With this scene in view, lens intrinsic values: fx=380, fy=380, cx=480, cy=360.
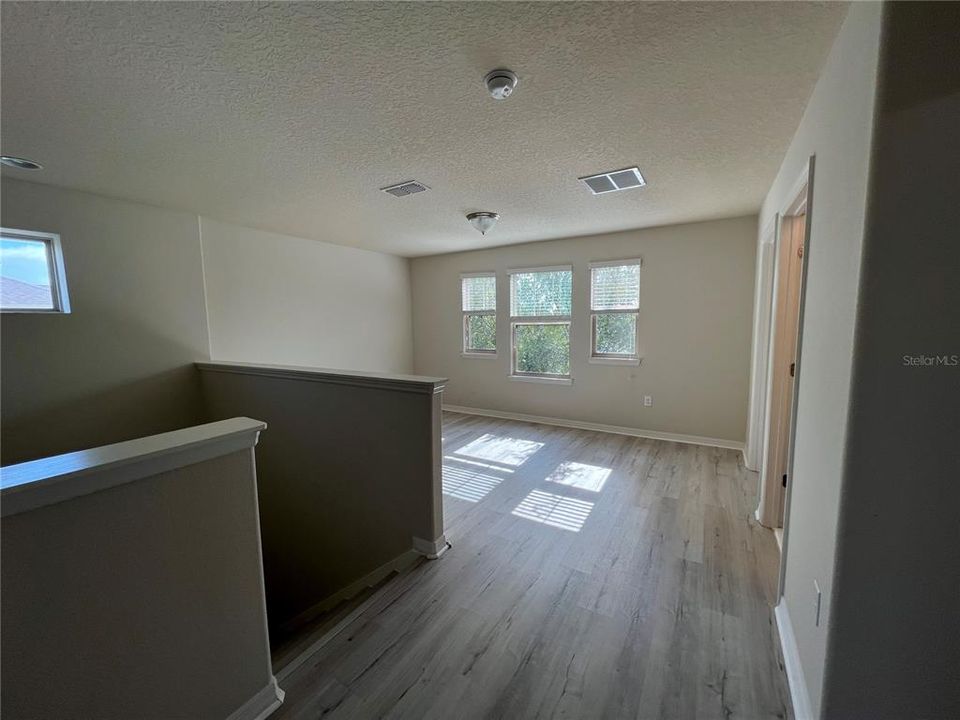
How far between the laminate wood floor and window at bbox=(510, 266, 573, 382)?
86.2 inches

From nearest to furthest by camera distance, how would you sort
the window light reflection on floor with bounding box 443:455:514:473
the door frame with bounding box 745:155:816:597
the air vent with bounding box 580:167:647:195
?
1. the door frame with bounding box 745:155:816:597
2. the air vent with bounding box 580:167:647:195
3. the window light reflection on floor with bounding box 443:455:514:473

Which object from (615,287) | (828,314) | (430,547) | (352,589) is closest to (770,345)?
(828,314)

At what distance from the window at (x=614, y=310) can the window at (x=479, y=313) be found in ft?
4.68

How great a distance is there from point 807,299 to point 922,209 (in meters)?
0.69

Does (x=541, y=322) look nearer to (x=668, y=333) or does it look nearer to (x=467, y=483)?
(x=668, y=333)

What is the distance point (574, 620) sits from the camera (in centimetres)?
178

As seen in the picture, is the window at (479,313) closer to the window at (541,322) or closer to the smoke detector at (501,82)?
the window at (541,322)

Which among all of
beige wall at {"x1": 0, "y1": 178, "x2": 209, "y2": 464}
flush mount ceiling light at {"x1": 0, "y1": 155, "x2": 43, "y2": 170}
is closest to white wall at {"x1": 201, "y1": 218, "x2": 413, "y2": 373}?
beige wall at {"x1": 0, "y1": 178, "x2": 209, "y2": 464}

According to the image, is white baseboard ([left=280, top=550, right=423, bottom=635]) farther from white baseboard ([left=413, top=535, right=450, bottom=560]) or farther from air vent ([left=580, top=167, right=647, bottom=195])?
air vent ([left=580, top=167, right=647, bottom=195])

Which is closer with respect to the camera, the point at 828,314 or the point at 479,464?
the point at 828,314

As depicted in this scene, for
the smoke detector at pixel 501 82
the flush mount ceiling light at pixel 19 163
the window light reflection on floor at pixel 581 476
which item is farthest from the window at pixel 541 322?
the flush mount ceiling light at pixel 19 163

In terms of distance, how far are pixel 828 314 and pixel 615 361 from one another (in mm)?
Answer: 3339

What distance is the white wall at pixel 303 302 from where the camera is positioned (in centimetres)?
390

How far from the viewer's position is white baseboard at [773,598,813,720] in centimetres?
127
